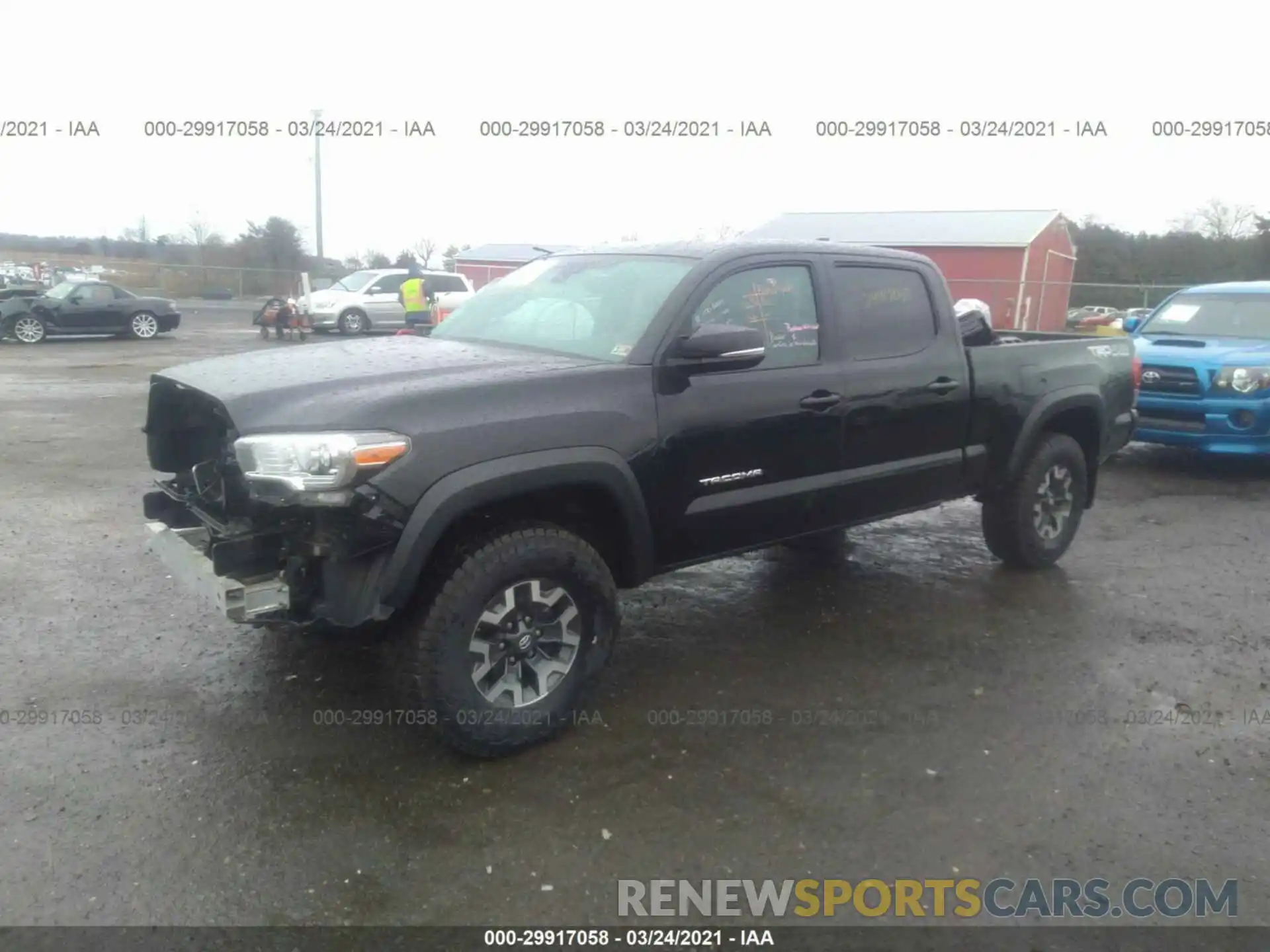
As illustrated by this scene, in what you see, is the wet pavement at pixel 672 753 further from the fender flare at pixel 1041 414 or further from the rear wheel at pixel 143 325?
the rear wheel at pixel 143 325

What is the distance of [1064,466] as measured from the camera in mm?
5941

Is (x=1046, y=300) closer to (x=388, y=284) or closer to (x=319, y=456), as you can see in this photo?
(x=388, y=284)

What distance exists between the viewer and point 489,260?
3922 cm

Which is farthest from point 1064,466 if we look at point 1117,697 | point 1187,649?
point 1117,697

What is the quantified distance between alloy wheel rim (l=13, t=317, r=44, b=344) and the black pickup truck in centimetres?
1972

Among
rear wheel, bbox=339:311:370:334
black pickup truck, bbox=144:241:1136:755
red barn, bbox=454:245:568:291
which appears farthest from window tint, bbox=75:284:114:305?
black pickup truck, bbox=144:241:1136:755

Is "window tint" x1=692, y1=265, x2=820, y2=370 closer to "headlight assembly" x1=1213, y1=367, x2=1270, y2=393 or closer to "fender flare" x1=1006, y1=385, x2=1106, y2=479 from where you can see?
"fender flare" x1=1006, y1=385, x2=1106, y2=479

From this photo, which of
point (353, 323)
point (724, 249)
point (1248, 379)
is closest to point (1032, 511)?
point (724, 249)

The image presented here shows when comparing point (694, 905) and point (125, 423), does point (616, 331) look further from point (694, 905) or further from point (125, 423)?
point (125, 423)

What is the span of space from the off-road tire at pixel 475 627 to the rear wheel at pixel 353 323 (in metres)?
22.4

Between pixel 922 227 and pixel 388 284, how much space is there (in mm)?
20941

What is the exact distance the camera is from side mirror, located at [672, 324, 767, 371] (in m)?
3.86

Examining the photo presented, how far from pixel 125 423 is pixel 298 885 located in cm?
908

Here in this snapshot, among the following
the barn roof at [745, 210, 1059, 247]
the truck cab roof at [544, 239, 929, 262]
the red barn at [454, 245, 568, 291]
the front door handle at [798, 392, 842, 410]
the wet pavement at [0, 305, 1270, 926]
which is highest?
the barn roof at [745, 210, 1059, 247]
